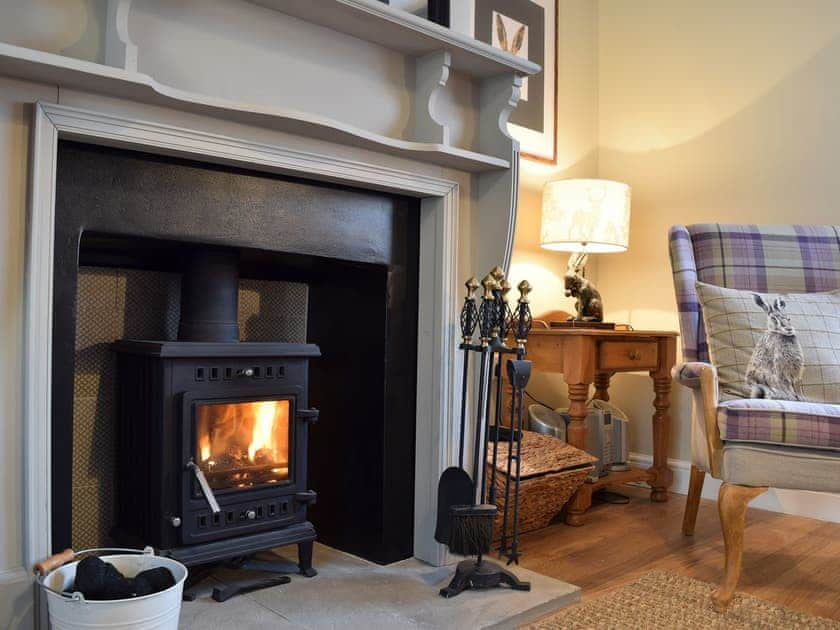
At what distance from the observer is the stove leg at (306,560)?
1.84m

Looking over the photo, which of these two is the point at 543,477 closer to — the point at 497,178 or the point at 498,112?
the point at 497,178

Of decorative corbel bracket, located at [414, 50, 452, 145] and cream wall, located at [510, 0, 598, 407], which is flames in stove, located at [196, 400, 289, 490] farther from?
cream wall, located at [510, 0, 598, 407]

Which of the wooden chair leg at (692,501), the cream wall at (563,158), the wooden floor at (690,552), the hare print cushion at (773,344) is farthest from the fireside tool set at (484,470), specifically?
the cream wall at (563,158)

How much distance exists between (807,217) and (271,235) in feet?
6.64

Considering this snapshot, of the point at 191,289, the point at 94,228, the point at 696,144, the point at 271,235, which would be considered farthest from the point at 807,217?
the point at 94,228

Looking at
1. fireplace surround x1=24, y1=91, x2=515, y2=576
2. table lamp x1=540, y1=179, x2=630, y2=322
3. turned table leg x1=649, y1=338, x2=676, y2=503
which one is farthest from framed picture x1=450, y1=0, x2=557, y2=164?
fireplace surround x1=24, y1=91, x2=515, y2=576

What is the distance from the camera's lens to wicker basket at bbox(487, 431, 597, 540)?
226 cm

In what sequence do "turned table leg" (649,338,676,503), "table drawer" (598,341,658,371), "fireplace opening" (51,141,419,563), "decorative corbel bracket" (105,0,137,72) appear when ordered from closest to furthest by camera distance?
"decorative corbel bracket" (105,0,137,72), "fireplace opening" (51,141,419,563), "table drawer" (598,341,658,371), "turned table leg" (649,338,676,503)

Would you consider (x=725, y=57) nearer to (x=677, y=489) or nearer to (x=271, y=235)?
(x=677, y=489)

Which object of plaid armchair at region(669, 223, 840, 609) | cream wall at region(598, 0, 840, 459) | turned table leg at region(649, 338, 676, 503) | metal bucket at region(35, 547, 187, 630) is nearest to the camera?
metal bucket at region(35, 547, 187, 630)

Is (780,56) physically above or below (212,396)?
above

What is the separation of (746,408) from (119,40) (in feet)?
5.05

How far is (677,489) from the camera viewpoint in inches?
120

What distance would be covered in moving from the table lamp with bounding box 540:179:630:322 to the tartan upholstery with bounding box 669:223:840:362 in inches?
17.1
